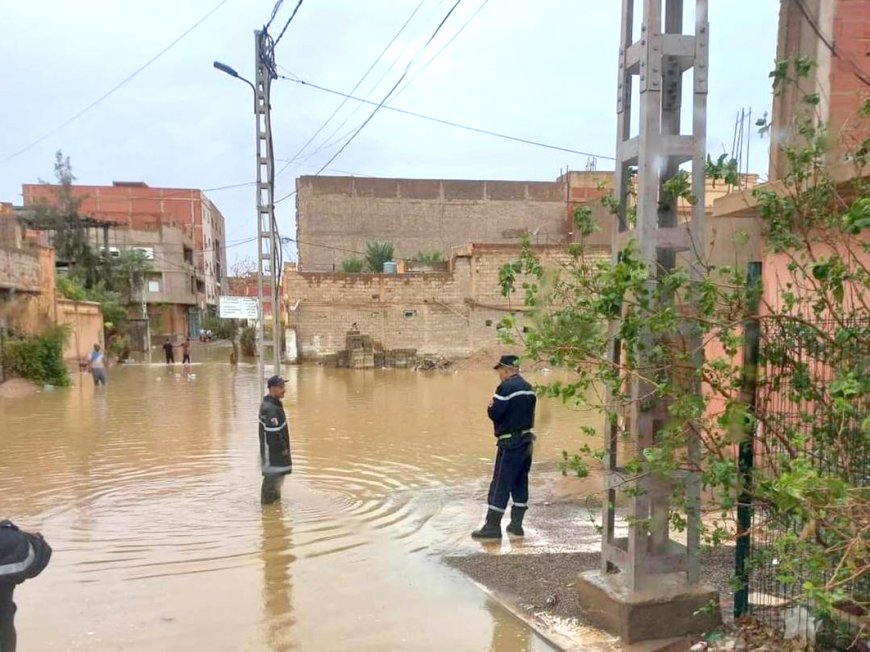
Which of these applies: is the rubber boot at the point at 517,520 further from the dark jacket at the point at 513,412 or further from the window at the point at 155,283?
the window at the point at 155,283

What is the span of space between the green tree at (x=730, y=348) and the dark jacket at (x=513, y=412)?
7.36 ft

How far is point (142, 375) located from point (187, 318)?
104 ft

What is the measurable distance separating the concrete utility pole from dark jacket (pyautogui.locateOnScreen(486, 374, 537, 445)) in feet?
6.54

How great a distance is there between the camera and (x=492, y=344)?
29.0 metres

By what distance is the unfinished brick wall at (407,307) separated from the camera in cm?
2842

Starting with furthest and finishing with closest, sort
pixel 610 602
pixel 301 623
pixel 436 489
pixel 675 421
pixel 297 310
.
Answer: pixel 297 310, pixel 436 489, pixel 301 623, pixel 610 602, pixel 675 421

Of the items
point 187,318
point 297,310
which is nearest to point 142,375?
point 297,310

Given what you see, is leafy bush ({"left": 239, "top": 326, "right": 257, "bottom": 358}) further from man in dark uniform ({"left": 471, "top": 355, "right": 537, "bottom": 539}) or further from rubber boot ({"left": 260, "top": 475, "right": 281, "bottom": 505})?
man in dark uniform ({"left": 471, "top": 355, "right": 537, "bottom": 539})

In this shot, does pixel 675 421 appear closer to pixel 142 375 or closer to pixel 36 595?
pixel 36 595

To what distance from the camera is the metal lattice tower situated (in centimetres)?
354

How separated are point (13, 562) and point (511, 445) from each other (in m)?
3.82

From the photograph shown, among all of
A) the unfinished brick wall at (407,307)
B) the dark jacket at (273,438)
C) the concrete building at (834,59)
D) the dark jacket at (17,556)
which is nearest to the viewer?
the dark jacket at (17,556)

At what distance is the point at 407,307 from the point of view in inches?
1138

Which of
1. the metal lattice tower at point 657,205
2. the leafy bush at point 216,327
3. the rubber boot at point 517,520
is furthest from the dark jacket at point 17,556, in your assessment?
the leafy bush at point 216,327
